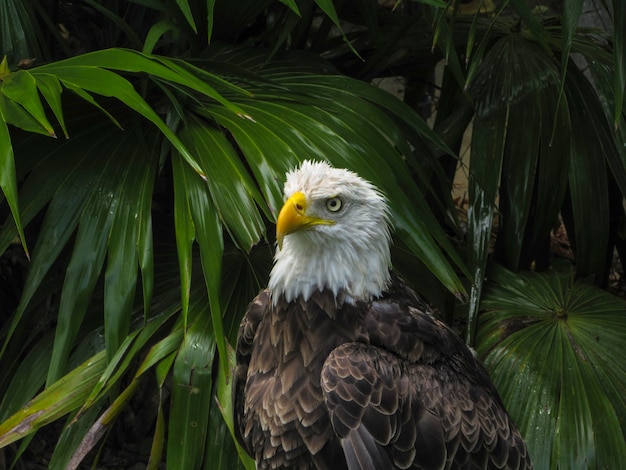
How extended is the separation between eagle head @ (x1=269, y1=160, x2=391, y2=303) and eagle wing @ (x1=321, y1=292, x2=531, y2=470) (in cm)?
10

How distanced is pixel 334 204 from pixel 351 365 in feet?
1.35

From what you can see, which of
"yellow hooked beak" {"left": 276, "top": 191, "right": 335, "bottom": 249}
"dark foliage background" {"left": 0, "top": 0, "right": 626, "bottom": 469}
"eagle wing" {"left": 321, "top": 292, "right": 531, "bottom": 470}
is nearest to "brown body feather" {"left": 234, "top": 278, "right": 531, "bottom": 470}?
"eagle wing" {"left": 321, "top": 292, "right": 531, "bottom": 470}

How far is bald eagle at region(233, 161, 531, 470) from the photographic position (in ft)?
7.44

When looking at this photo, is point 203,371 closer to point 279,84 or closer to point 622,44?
point 279,84

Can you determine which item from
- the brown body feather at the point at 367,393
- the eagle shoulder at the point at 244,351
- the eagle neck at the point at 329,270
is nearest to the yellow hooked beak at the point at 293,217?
the eagle neck at the point at 329,270

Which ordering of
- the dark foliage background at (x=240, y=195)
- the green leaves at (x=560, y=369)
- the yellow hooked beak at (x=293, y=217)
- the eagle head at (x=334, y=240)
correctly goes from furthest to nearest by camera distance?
A: 1. the green leaves at (x=560, y=369)
2. the dark foliage background at (x=240, y=195)
3. the eagle head at (x=334, y=240)
4. the yellow hooked beak at (x=293, y=217)

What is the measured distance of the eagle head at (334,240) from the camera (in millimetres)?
2311

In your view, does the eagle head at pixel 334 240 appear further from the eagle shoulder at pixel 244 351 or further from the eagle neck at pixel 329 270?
the eagle shoulder at pixel 244 351

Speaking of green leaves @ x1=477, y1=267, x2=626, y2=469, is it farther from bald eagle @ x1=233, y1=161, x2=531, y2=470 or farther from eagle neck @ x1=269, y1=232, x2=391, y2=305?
eagle neck @ x1=269, y1=232, x2=391, y2=305

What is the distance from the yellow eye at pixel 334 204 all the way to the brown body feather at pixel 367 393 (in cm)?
25

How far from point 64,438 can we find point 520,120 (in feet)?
6.14

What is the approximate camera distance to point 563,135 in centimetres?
327

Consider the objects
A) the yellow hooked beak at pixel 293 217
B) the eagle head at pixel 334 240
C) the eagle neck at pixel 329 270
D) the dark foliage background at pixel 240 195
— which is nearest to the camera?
the yellow hooked beak at pixel 293 217

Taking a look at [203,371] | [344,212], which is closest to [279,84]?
[344,212]
